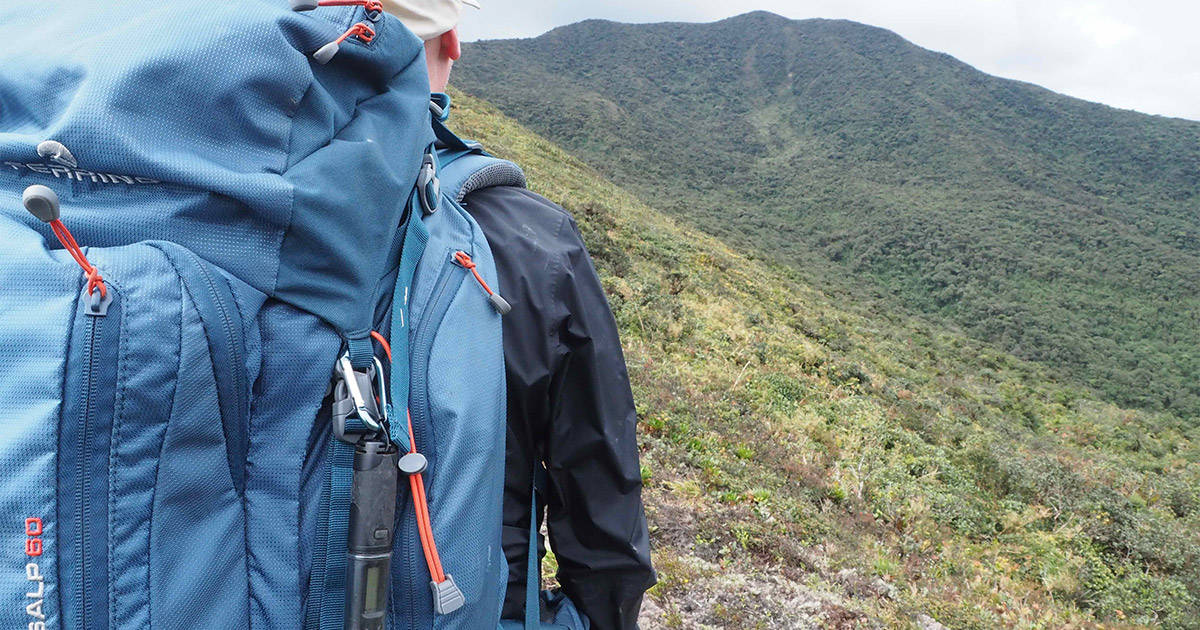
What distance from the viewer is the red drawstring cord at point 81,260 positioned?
28.5 inches

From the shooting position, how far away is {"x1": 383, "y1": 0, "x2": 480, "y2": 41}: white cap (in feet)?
3.90

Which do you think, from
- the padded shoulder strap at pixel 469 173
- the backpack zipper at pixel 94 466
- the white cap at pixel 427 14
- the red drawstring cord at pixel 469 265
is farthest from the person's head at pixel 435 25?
the backpack zipper at pixel 94 466

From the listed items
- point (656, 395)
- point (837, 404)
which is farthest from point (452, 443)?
point (837, 404)

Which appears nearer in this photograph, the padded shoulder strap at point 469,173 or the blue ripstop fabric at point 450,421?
the blue ripstop fabric at point 450,421

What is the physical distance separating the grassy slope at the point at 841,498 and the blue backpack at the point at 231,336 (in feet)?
9.56

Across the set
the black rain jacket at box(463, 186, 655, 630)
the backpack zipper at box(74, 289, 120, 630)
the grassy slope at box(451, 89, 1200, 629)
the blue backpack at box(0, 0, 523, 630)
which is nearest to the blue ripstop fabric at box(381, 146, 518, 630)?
the blue backpack at box(0, 0, 523, 630)

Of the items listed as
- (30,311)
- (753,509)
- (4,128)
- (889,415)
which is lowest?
(889,415)

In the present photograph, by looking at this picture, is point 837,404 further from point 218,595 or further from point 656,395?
point 218,595

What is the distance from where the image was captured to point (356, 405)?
0.88 metres

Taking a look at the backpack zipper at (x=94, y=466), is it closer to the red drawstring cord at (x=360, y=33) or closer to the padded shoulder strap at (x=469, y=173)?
the red drawstring cord at (x=360, y=33)

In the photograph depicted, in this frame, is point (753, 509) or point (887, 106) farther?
point (887, 106)

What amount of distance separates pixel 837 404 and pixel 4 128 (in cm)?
1018

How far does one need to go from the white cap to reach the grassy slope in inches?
121

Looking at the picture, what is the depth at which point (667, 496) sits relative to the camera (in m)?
5.06
